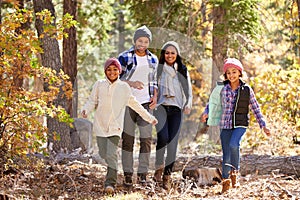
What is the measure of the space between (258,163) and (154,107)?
Result: 90.9 inches

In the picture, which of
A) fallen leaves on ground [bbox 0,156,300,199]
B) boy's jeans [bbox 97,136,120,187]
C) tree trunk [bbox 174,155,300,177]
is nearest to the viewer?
fallen leaves on ground [bbox 0,156,300,199]

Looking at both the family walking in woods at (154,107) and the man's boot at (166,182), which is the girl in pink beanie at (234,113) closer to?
the family walking in woods at (154,107)

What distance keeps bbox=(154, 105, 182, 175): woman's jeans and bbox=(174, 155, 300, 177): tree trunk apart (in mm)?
906

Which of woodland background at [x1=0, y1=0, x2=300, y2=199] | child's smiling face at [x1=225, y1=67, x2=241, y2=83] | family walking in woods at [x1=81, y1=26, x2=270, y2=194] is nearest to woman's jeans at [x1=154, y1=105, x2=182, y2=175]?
family walking in woods at [x1=81, y1=26, x2=270, y2=194]

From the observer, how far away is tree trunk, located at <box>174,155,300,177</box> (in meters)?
8.43

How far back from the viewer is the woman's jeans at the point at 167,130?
294 inches

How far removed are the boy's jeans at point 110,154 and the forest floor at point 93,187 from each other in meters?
0.22

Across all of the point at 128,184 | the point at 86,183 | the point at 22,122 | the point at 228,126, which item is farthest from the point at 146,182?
the point at 22,122

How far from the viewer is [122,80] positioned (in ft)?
24.4

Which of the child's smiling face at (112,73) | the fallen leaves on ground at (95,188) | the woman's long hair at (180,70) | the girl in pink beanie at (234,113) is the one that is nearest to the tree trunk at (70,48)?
the fallen leaves on ground at (95,188)

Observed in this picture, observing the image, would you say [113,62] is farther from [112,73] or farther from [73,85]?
[73,85]

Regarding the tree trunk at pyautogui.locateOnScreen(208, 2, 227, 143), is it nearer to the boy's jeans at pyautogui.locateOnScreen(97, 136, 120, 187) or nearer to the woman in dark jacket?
the woman in dark jacket

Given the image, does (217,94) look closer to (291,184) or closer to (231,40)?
(291,184)

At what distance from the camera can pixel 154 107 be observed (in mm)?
7473
